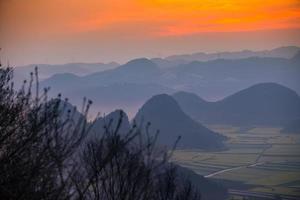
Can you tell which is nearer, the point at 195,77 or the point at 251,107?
the point at 251,107

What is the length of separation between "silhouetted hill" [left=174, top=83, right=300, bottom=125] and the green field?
1619 cm

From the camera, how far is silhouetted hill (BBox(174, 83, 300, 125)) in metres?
60.0

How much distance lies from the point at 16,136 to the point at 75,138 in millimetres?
349

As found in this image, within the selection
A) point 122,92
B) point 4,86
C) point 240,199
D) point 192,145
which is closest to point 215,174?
point 240,199

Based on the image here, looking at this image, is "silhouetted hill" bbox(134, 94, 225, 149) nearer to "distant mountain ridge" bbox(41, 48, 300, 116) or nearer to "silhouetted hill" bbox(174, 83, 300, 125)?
"silhouetted hill" bbox(174, 83, 300, 125)

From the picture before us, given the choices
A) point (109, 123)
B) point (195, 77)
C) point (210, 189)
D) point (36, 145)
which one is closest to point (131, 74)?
point (195, 77)

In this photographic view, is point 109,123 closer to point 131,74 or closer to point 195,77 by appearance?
point 131,74

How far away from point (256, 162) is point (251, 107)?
34098 mm

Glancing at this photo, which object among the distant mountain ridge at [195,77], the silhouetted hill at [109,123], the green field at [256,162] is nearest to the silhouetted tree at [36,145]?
the silhouetted hill at [109,123]

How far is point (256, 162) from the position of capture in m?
31.0

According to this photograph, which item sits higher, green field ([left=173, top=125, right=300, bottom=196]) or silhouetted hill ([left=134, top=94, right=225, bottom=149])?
silhouetted hill ([left=134, top=94, right=225, bottom=149])

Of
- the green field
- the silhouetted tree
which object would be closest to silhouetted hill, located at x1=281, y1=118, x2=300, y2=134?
the green field

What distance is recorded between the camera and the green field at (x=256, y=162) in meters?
24.4

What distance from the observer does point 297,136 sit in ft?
142
